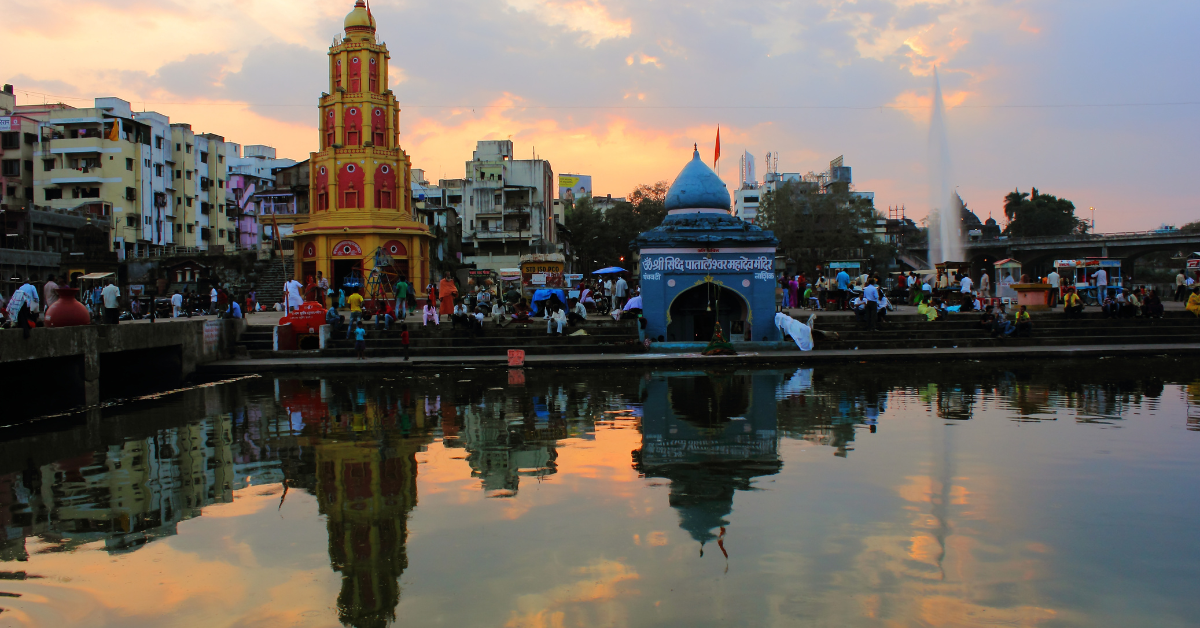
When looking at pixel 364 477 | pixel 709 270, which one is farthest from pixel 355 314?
pixel 364 477

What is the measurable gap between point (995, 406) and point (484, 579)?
10.3 m

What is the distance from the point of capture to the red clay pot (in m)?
15.2

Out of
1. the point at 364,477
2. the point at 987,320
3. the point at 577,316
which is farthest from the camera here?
the point at 577,316

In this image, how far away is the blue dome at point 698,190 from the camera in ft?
81.0

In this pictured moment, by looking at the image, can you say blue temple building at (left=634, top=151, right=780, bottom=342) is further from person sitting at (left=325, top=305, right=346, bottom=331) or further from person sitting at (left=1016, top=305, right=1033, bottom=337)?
person sitting at (left=325, top=305, right=346, bottom=331)

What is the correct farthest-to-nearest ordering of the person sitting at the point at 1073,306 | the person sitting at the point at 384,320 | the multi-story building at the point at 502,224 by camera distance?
the multi-story building at the point at 502,224
the person sitting at the point at 1073,306
the person sitting at the point at 384,320

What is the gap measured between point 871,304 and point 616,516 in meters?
16.9

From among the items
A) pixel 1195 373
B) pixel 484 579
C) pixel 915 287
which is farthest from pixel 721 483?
pixel 915 287

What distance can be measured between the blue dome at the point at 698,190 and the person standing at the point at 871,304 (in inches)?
202

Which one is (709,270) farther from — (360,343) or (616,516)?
(616,516)

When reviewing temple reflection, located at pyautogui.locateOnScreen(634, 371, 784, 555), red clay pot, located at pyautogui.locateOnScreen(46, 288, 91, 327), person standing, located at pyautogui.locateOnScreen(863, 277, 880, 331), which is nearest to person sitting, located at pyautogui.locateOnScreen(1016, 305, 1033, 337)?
person standing, located at pyautogui.locateOnScreen(863, 277, 880, 331)

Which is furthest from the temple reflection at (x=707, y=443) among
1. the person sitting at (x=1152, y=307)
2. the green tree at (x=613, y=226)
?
the green tree at (x=613, y=226)

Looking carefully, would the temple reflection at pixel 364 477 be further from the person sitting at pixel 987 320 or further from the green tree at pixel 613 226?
the green tree at pixel 613 226

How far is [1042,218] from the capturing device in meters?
78.3
